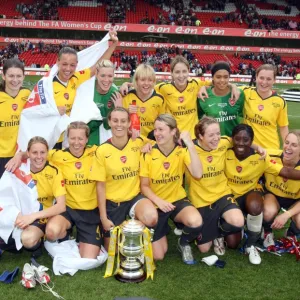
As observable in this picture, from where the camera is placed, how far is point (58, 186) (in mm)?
3824

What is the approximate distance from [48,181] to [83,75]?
142 centimetres

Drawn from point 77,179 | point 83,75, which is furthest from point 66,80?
point 77,179

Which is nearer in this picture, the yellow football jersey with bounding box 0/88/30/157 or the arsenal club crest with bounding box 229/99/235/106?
the yellow football jersey with bounding box 0/88/30/157

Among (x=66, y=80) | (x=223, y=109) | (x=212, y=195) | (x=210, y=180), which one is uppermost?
(x=66, y=80)

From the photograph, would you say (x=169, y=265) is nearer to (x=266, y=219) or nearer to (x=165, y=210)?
(x=165, y=210)

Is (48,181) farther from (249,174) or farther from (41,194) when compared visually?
(249,174)

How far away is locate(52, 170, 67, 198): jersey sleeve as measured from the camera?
3814mm

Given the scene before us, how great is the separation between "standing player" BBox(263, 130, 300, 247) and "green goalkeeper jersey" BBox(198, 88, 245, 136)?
659 millimetres

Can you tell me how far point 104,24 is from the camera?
3397 cm

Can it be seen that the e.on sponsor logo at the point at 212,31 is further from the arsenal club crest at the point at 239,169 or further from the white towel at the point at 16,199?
the white towel at the point at 16,199

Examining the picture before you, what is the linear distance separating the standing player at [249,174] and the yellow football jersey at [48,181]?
1.63 m

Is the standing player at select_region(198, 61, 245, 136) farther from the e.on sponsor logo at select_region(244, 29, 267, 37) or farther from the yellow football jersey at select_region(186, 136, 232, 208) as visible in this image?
the e.on sponsor logo at select_region(244, 29, 267, 37)

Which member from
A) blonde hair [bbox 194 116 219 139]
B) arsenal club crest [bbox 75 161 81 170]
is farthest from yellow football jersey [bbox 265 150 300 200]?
arsenal club crest [bbox 75 161 81 170]

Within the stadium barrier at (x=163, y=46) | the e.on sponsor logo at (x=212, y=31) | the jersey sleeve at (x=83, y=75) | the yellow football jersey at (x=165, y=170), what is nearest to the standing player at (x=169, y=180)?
the yellow football jersey at (x=165, y=170)
